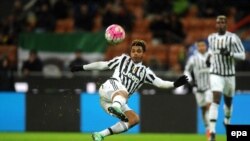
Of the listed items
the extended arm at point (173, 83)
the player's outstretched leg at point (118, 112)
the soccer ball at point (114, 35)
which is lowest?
the player's outstretched leg at point (118, 112)

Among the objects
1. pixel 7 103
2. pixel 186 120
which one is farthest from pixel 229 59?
pixel 7 103

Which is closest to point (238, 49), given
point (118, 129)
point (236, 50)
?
point (236, 50)

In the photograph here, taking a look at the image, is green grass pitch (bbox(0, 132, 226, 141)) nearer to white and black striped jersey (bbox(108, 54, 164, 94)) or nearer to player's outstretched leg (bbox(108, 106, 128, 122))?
white and black striped jersey (bbox(108, 54, 164, 94))

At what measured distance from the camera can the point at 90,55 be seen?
69.6 ft

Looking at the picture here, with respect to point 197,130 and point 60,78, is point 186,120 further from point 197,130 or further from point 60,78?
point 60,78

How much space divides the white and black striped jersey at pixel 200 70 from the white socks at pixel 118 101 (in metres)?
5.90

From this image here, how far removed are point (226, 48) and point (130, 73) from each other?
Answer: 339 centimetres

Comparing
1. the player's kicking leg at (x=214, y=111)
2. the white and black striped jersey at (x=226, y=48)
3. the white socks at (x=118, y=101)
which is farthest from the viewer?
the white and black striped jersey at (x=226, y=48)

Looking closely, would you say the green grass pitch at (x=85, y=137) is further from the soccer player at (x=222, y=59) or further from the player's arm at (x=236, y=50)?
the player's arm at (x=236, y=50)

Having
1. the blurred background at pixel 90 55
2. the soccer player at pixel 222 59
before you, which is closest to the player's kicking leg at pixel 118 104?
the soccer player at pixel 222 59

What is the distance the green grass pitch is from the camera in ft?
54.5

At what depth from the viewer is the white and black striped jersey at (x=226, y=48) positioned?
15672mm

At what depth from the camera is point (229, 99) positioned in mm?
16188

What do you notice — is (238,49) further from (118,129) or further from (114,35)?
(118,129)
